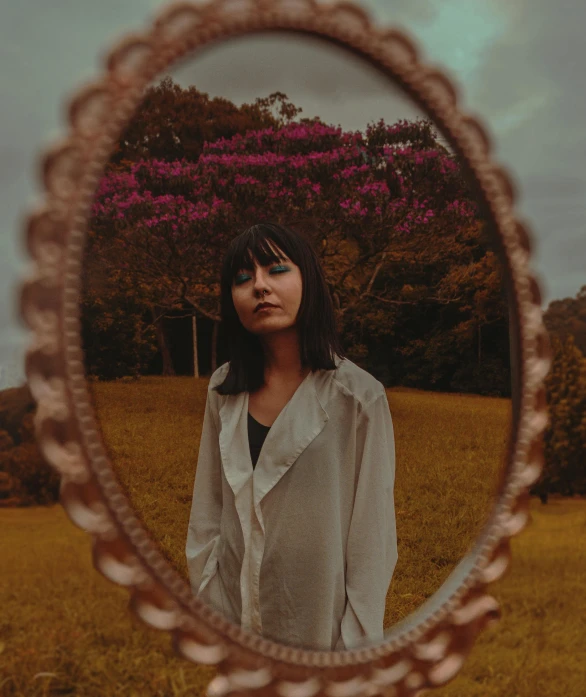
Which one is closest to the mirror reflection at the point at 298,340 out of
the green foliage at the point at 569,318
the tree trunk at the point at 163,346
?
the tree trunk at the point at 163,346

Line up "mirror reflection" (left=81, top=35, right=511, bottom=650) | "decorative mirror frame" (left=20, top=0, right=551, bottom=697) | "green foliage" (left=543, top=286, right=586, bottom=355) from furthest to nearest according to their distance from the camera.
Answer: "green foliage" (left=543, top=286, right=586, bottom=355), "mirror reflection" (left=81, top=35, right=511, bottom=650), "decorative mirror frame" (left=20, top=0, right=551, bottom=697)

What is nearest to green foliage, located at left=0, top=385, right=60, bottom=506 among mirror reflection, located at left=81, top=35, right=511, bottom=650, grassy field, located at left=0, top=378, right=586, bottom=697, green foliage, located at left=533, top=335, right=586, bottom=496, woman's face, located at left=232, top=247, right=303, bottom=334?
grassy field, located at left=0, top=378, right=586, bottom=697

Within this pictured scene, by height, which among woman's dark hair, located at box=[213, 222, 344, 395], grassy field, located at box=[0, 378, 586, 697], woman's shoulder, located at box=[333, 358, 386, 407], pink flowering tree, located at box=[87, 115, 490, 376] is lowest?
grassy field, located at box=[0, 378, 586, 697]

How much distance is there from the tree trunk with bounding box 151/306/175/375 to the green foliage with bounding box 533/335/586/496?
626mm

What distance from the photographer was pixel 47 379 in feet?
1.99

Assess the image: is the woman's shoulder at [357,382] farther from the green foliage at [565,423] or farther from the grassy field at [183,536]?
the green foliage at [565,423]

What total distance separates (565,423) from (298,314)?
0.56m

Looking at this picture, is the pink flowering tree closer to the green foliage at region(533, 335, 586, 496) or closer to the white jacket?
the white jacket

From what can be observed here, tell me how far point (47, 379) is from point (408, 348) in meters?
0.42

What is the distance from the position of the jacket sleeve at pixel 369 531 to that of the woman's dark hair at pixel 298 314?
0.31ft

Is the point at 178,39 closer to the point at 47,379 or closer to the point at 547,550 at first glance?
the point at 47,379

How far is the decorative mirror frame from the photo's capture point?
60 centimetres

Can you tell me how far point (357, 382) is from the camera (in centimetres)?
77

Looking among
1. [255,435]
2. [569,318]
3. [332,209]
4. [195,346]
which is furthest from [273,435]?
[569,318]
